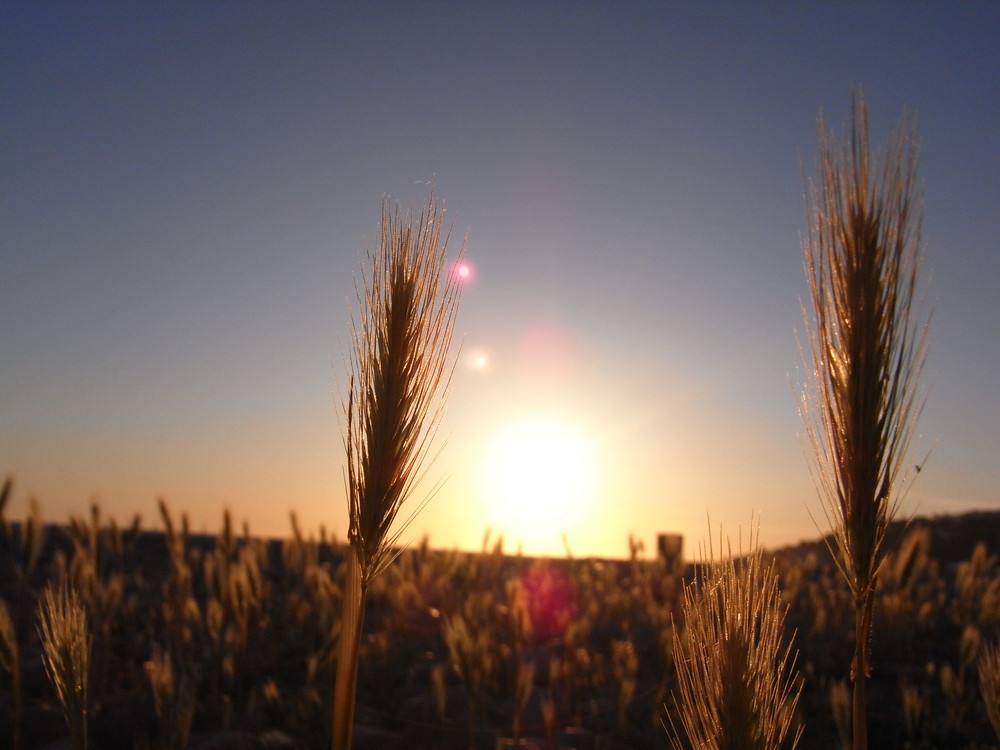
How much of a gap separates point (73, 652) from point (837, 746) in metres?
4.98

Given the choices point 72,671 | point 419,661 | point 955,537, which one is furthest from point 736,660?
point 955,537

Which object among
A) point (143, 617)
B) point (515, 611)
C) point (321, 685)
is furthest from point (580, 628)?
point (143, 617)

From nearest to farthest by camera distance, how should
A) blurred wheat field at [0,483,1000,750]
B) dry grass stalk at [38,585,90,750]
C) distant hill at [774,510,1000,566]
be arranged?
1. dry grass stalk at [38,585,90,750]
2. blurred wheat field at [0,483,1000,750]
3. distant hill at [774,510,1000,566]

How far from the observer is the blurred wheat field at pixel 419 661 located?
533 cm

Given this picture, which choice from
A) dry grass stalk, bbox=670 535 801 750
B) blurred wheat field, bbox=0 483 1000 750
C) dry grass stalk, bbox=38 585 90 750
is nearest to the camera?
dry grass stalk, bbox=670 535 801 750

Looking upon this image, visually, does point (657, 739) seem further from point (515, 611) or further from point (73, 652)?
point (73, 652)

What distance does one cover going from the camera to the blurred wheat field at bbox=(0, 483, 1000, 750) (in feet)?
17.5

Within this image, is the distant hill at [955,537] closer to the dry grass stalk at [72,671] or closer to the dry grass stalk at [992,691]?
the dry grass stalk at [992,691]

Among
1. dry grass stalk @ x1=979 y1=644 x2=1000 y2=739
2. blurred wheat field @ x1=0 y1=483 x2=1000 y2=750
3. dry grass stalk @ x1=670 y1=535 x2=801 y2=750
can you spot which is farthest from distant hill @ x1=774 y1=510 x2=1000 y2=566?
dry grass stalk @ x1=670 y1=535 x2=801 y2=750

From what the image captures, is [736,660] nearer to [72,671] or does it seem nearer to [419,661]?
[72,671]

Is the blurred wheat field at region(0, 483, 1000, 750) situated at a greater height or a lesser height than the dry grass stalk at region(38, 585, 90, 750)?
lesser

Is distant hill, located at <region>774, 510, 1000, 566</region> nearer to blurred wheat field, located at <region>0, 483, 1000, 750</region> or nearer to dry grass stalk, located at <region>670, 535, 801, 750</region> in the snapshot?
blurred wheat field, located at <region>0, 483, 1000, 750</region>

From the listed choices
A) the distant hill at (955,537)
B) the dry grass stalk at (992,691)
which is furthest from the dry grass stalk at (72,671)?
the distant hill at (955,537)

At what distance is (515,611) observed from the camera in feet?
19.0
